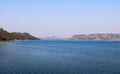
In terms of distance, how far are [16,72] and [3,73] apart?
1.72 meters

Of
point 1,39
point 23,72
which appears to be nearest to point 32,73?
point 23,72

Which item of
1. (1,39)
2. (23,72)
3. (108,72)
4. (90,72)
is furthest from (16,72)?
(1,39)

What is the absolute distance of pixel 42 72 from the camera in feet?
103

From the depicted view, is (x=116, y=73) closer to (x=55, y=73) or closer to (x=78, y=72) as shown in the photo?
(x=78, y=72)

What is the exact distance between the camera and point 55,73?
30719 mm

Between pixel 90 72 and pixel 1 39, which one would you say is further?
pixel 1 39

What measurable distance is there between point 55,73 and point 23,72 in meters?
4.27

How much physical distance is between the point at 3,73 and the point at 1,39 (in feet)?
430

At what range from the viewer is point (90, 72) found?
31.6m

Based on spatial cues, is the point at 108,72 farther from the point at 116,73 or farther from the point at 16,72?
the point at 16,72

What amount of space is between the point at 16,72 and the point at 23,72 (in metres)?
0.92

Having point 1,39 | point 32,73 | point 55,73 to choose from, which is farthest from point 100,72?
point 1,39

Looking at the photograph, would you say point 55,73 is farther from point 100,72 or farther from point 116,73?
point 116,73

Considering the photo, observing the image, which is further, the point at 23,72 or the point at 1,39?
the point at 1,39
